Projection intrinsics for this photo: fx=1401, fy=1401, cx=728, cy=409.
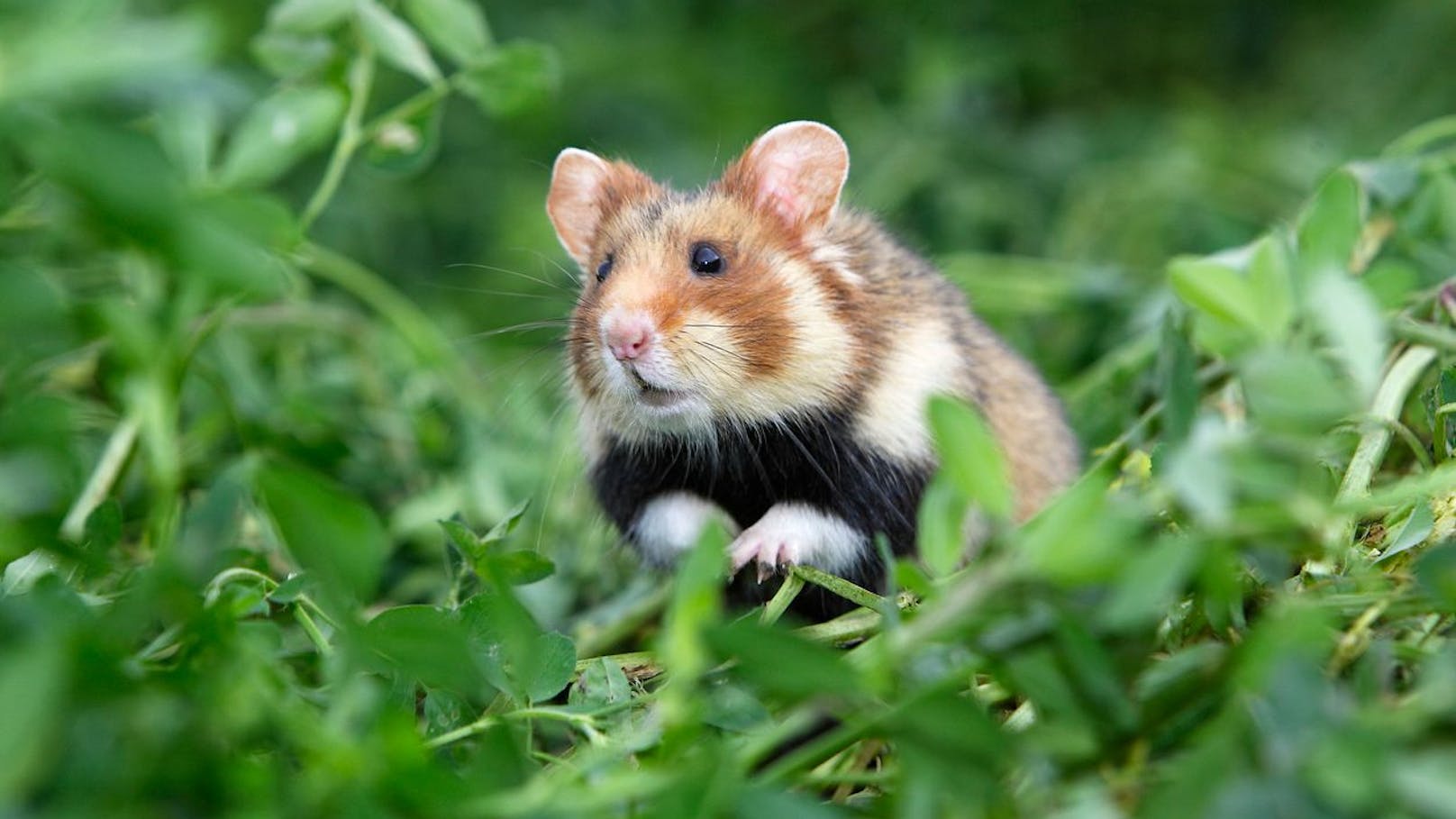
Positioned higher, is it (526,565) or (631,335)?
(631,335)

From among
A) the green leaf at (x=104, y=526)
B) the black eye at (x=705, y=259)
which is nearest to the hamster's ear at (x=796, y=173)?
the black eye at (x=705, y=259)

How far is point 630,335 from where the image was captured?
2.40 meters

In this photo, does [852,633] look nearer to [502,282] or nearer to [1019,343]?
[1019,343]

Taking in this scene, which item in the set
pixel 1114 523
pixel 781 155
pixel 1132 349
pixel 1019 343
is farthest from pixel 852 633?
pixel 1019 343

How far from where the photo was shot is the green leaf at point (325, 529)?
4.71 ft

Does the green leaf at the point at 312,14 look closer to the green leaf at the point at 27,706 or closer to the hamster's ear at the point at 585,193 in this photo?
the hamster's ear at the point at 585,193

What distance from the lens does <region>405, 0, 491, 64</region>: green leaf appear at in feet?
9.26

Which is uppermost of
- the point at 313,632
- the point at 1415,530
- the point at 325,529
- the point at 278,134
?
the point at 278,134

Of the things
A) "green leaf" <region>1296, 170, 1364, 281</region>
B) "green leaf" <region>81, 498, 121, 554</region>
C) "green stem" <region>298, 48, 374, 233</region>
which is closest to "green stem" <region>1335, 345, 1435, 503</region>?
"green leaf" <region>1296, 170, 1364, 281</region>

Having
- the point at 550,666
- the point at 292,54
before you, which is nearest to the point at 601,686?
the point at 550,666

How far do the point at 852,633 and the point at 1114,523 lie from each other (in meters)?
0.80

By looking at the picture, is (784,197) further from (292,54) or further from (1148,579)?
(1148,579)

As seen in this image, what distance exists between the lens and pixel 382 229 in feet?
17.6

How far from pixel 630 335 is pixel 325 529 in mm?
1021
